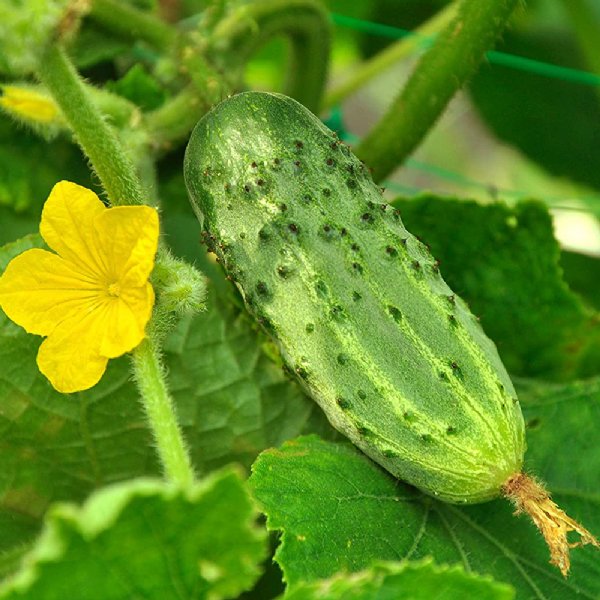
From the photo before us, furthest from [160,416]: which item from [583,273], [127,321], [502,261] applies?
[583,273]

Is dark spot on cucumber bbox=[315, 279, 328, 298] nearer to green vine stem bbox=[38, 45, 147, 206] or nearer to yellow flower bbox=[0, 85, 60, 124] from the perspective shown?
green vine stem bbox=[38, 45, 147, 206]

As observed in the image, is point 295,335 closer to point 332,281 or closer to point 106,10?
point 332,281

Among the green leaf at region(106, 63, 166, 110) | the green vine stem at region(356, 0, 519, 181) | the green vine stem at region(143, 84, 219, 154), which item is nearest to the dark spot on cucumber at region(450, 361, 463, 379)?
the green vine stem at region(356, 0, 519, 181)

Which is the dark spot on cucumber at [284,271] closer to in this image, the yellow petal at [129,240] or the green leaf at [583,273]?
the yellow petal at [129,240]

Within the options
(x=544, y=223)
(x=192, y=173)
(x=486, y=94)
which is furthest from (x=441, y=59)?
(x=486, y=94)

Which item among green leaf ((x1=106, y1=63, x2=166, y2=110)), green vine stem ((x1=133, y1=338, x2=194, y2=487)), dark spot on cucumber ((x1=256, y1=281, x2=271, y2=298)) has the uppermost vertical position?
dark spot on cucumber ((x1=256, y1=281, x2=271, y2=298))

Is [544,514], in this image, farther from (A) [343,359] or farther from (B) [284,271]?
(B) [284,271]
